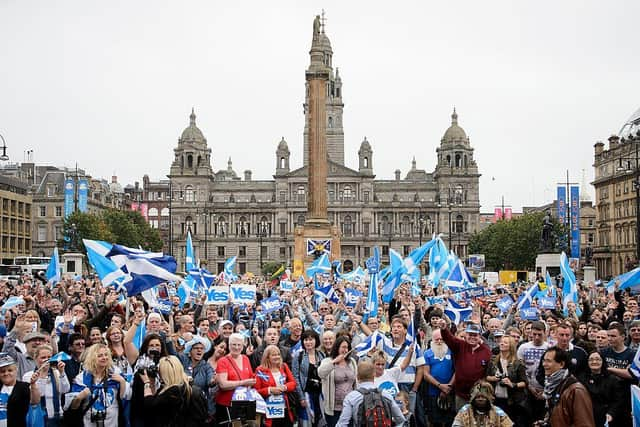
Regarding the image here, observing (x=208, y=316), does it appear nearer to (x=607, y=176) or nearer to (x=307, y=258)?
(x=307, y=258)

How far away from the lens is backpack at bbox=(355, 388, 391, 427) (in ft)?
25.2

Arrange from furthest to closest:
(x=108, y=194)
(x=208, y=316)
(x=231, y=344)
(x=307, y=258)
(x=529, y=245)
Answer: (x=108, y=194) → (x=529, y=245) → (x=307, y=258) → (x=208, y=316) → (x=231, y=344)

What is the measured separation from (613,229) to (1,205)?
165 feet

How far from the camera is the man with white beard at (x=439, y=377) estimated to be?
10.0 meters

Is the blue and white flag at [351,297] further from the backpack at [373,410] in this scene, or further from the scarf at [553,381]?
the backpack at [373,410]

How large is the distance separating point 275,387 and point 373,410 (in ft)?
5.31

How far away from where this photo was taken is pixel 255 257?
121000 millimetres

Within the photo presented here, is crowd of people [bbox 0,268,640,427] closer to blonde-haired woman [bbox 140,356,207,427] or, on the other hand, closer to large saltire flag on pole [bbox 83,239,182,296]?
blonde-haired woman [bbox 140,356,207,427]

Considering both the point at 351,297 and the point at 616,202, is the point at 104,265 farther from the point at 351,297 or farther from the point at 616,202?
the point at 616,202

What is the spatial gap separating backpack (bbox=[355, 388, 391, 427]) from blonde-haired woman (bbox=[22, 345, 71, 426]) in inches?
109

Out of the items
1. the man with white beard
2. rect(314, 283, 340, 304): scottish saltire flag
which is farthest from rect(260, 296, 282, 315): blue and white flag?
the man with white beard

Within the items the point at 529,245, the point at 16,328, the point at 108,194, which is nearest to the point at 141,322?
the point at 16,328

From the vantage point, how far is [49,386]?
8.23m

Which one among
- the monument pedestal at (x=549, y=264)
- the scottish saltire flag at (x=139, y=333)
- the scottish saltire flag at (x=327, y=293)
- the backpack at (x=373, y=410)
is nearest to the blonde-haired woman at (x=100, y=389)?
the backpack at (x=373, y=410)
